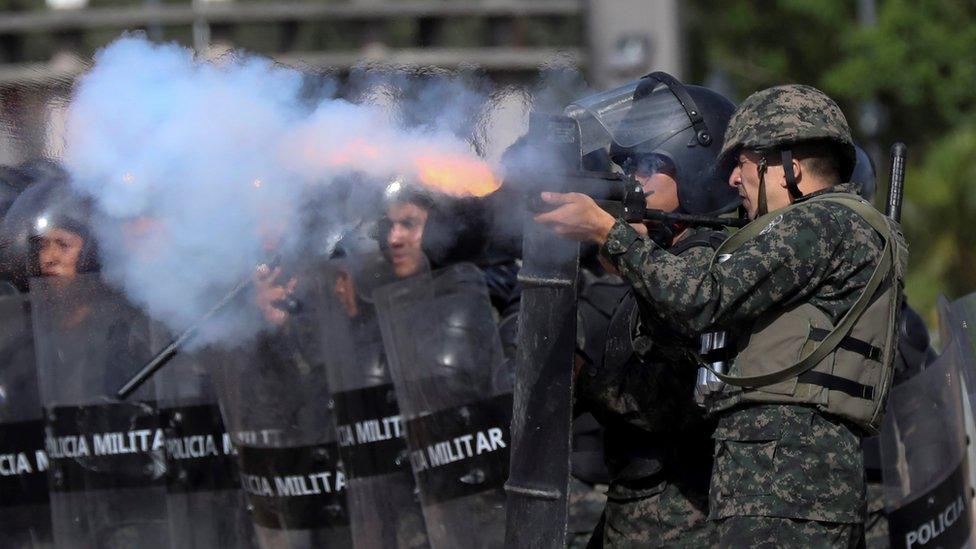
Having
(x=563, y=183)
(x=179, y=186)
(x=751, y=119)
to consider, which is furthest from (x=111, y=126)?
(x=751, y=119)

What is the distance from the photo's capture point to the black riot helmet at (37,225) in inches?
205

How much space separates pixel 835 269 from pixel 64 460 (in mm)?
2863

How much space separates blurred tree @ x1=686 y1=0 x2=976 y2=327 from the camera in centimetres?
1382

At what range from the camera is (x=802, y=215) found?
13.0 feet

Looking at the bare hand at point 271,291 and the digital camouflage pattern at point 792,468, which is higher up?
the bare hand at point 271,291

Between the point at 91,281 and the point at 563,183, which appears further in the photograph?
the point at 91,281

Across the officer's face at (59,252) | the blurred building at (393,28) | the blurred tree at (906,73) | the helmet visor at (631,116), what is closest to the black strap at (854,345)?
the helmet visor at (631,116)

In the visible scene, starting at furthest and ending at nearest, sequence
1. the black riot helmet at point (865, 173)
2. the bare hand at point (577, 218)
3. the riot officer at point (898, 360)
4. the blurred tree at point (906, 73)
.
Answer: the blurred tree at point (906, 73) < the black riot helmet at point (865, 173) < the riot officer at point (898, 360) < the bare hand at point (577, 218)

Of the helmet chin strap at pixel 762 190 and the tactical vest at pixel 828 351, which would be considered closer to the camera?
the tactical vest at pixel 828 351

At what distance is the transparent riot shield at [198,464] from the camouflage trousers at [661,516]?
163 cm

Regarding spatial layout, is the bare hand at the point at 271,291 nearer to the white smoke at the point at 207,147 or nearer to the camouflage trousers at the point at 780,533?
the white smoke at the point at 207,147

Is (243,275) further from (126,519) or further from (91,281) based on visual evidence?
(126,519)

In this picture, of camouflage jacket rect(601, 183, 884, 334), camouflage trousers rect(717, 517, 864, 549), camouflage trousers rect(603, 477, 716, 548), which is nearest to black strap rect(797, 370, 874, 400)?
camouflage jacket rect(601, 183, 884, 334)

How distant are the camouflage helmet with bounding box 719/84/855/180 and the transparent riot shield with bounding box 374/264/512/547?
A: 1.39 m
